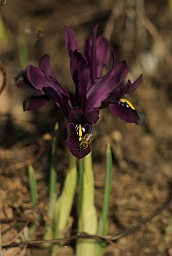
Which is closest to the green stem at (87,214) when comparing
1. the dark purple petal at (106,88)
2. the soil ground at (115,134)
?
the soil ground at (115,134)

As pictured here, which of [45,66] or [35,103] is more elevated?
[45,66]

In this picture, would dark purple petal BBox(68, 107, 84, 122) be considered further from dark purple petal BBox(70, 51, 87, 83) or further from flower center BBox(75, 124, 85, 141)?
dark purple petal BBox(70, 51, 87, 83)

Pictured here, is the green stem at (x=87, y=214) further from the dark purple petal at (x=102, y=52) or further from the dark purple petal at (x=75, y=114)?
the dark purple petal at (x=102, y=52)

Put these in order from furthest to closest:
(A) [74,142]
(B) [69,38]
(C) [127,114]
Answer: (B) [69,38]
(C) [127,114]
(A) [74,142]

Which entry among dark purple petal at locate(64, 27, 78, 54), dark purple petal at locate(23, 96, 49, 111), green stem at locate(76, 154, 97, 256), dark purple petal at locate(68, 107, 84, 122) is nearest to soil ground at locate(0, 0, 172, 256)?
green stem at locate(76, 154, 97, 256)

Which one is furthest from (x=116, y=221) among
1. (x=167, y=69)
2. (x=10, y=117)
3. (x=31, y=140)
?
(x=167, y=69)

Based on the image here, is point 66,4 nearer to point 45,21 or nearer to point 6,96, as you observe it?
point 45,21

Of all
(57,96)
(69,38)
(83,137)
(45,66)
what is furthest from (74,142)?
(69,38)

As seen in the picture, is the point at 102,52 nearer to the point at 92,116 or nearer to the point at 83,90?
the point at 83,90
